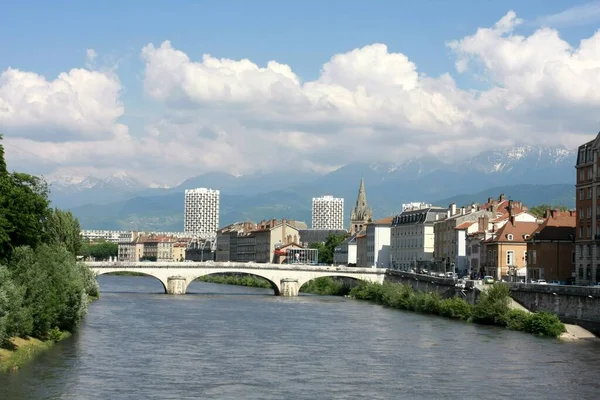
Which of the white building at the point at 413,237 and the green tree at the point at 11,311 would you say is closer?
the green tree at the point at 11,311

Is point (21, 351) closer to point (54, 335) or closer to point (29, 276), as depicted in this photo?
point (29, 276)

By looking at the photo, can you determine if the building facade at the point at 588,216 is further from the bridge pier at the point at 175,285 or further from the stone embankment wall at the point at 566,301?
the bridge pier at the point at 175,285

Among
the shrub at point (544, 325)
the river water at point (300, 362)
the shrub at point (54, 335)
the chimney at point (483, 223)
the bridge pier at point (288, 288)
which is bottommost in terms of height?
the river water at point (300, 362)

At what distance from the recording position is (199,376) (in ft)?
155

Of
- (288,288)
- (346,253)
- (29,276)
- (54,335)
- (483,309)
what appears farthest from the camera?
(346,253)

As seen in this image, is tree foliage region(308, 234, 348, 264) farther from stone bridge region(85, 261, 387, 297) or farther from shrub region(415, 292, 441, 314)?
shrub region(415, 292, 441, 314)

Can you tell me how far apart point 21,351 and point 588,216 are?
49120mm

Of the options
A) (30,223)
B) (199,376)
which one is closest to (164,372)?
(199,376)

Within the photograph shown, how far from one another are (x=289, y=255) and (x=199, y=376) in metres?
151

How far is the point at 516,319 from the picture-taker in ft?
231

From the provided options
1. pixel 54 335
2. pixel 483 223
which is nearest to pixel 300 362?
pixel 54 335

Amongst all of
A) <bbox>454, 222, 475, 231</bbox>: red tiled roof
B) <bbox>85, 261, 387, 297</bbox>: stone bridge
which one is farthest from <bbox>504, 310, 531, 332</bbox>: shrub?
<bbox>85, 261, 387, 297</bbox>: stone bridge

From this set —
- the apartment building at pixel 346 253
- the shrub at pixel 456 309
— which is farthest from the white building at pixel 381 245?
the shrub at pixel 456 309

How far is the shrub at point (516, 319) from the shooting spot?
2714 inches
